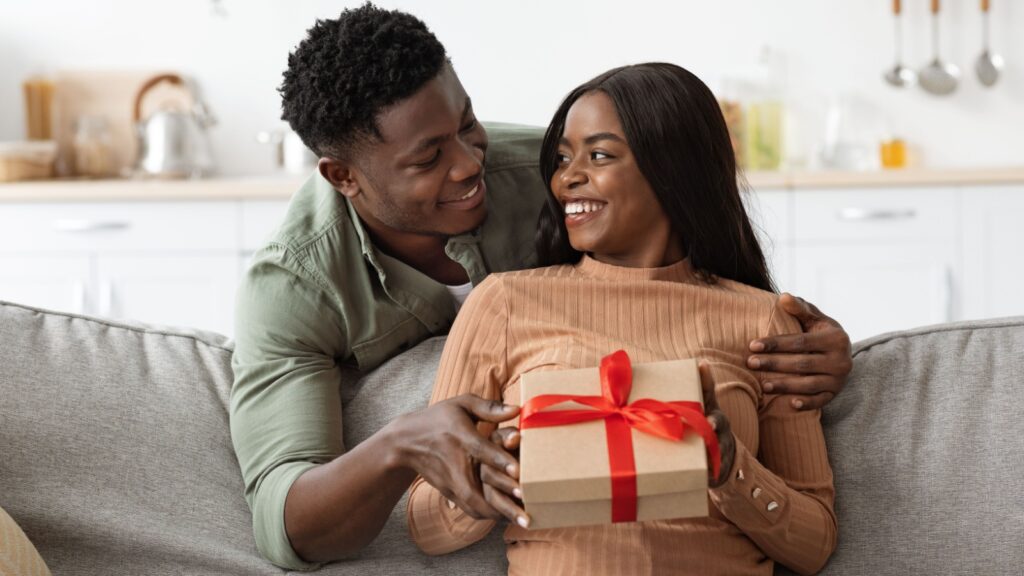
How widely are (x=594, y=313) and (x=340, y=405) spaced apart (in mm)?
407

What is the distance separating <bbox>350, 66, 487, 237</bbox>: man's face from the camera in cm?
173

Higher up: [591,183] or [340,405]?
[591,183]

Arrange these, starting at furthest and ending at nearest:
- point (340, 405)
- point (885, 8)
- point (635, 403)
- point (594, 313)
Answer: point (885, 8)
point (340, 405)
point (594, 313)
point (635, 403)

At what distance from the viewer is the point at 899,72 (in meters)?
4.37

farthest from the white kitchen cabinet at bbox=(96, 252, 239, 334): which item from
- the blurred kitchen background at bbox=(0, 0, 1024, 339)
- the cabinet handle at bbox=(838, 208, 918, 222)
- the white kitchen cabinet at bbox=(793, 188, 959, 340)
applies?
the cabinet handle at bbox=(838, 208, 918, 222)

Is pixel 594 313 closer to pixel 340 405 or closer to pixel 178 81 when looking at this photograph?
pixel 340 405

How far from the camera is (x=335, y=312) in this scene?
1.77m

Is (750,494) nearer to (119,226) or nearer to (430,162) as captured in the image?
(430,162)

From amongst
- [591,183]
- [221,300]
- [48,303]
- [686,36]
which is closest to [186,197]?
[221,300]

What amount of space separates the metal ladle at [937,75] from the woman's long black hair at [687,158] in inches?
115

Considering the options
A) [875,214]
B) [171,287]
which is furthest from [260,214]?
[875,214]

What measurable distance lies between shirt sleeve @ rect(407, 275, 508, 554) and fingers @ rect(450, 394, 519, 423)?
18 centimetres

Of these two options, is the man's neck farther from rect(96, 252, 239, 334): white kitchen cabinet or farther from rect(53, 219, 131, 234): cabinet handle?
rect(53, 219, 131, 234): cabinet handle

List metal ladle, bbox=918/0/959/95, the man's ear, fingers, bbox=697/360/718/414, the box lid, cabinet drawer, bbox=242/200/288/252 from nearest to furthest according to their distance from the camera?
the box lid
fingers, bbox=697/360/718/414
the man's ear
cabinet drawer, bbox=242/200/288/252
metal ladle, bbox=918/0/959/95
